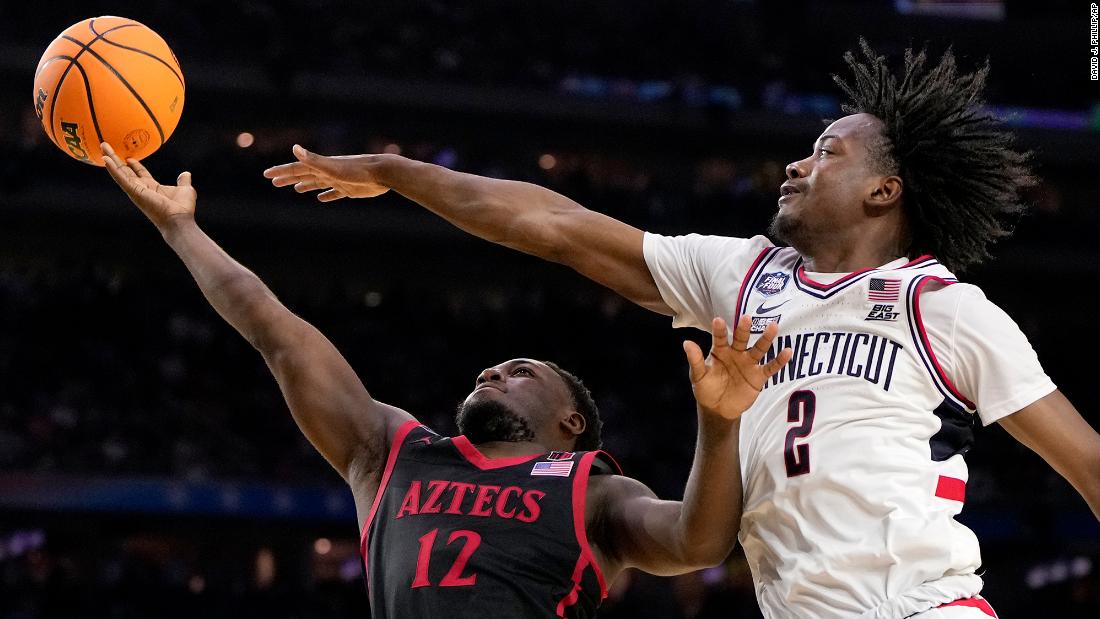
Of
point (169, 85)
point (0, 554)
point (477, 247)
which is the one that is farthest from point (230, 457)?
point (169, 85)

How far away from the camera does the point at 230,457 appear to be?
14.4m

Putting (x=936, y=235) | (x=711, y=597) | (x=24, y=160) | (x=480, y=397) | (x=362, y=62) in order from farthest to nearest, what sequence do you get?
(x=362, y=62), (x=24, y=160), (x=711, y=597), (x=480, y=397), (x=936, y=235)

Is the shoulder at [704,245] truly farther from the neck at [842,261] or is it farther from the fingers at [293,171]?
the fingers at [293,171]

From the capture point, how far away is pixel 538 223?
159 inches

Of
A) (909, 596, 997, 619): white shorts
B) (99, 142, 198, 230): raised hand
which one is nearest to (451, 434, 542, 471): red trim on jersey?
(99, 142, 198, 230): raised hand

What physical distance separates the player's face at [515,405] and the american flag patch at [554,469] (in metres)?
0.26

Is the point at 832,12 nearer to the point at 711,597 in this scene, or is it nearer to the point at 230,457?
the point at 711,597

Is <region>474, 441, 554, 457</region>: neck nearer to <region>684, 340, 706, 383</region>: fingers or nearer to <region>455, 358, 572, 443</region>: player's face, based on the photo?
<region>455, 358, 572, 443</region>: player's face

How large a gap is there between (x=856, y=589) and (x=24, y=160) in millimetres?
16270

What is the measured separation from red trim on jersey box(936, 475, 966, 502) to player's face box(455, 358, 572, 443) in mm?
1603

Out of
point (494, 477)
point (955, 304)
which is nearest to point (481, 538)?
point (494, 477)

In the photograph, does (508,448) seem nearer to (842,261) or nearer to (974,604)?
(842,261)

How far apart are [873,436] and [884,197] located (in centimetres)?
82

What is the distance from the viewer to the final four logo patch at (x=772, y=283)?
3.65 m
